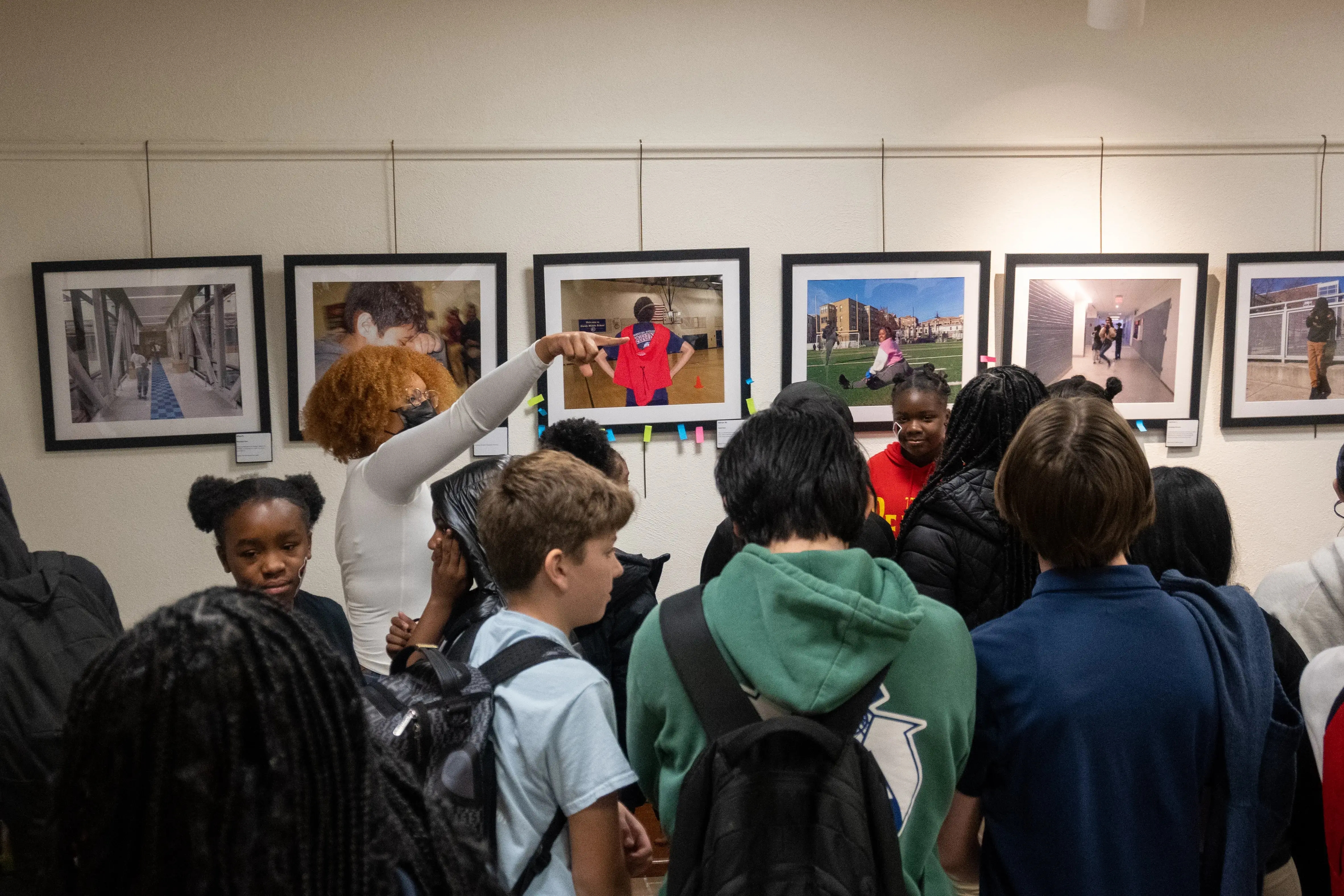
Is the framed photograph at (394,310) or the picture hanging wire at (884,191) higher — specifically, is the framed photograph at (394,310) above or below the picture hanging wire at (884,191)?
below

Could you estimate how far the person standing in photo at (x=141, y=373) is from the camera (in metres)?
4.04

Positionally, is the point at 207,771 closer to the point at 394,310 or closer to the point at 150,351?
the point at 394,310

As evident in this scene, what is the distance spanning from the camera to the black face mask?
8.93 feet

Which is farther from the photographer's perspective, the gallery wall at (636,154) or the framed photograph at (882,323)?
the framed photograph at (882,323)

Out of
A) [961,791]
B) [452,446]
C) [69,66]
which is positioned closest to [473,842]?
[961,791]

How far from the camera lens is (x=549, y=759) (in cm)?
145

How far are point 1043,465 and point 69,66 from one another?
4.22 meters

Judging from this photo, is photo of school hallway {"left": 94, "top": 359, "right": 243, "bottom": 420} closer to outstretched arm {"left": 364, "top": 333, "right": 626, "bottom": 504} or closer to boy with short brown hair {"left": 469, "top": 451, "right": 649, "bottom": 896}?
outstretched arm {"left": 364, "top": 333, "right": 626, "bottom": 504}

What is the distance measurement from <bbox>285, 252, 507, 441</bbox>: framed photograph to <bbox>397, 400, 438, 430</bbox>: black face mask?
1342mm

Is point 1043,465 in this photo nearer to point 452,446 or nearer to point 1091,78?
point 452,446

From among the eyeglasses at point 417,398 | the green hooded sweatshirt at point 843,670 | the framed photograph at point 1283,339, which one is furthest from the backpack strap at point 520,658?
the framed photograph at point 1283,339

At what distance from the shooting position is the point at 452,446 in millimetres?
2375

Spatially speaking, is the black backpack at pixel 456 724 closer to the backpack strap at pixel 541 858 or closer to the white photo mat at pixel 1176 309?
the backpack strap at pixel 541 858

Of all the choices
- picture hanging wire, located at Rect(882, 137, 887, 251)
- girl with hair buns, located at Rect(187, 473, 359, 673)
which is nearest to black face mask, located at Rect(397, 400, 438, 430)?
girl with hair buns, located at Rect(187, 473, 359, 673)
